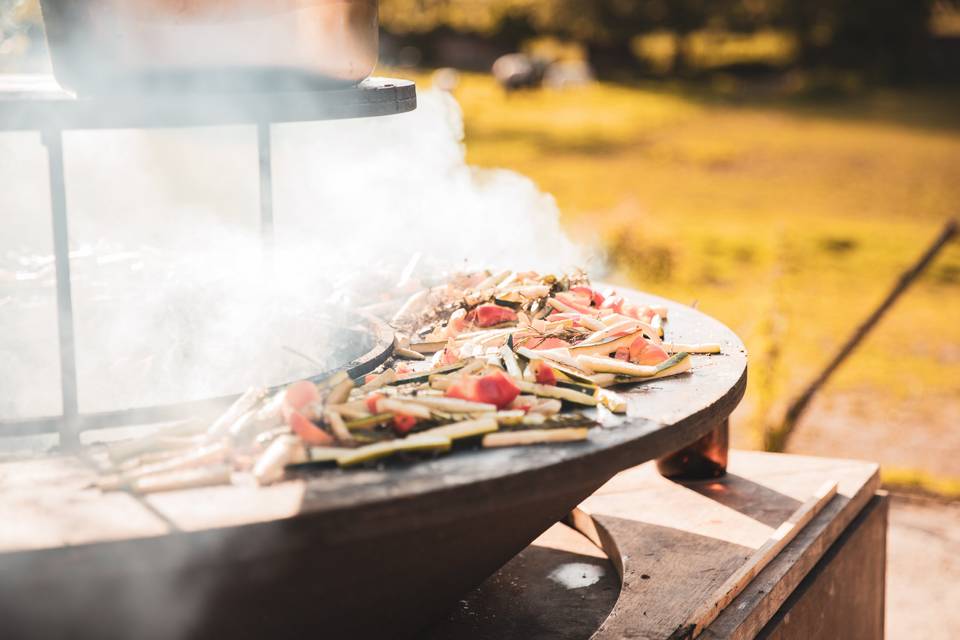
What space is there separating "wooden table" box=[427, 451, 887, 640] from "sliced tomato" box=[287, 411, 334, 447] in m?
1.07

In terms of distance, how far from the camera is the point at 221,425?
213 cm

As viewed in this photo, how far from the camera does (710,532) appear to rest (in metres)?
3.37

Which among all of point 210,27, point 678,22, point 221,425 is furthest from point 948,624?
point 678,22

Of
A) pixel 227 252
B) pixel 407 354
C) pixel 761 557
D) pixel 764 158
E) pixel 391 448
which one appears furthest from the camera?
pixel 764 158

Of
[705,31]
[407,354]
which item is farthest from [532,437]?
[705,31]

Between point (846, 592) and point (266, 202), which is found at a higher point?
point (266, 202)

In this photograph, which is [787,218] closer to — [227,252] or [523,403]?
[227,252]

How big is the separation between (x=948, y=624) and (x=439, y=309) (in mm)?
2831

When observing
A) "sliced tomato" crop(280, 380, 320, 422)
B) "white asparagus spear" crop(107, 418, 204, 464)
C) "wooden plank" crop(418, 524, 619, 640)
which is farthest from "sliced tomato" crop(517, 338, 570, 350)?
"white asparagus spear" crop(107, 418, 204, 464)

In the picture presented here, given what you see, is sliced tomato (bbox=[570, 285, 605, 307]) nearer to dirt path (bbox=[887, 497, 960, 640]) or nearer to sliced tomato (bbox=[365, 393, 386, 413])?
sliced tomato (bbox=[365, 393, 386, 413])

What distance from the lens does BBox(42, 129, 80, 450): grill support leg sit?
2135mm

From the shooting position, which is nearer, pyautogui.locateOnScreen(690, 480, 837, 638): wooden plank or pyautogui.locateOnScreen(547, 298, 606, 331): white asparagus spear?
pyautogui.locateOnScreen(690, 480, 837, 638): wooden plank

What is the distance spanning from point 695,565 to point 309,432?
1.58 meters

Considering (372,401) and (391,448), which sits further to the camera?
(372,401)
